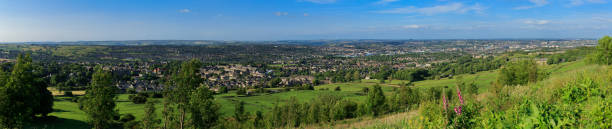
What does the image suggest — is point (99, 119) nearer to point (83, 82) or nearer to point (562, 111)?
point (562, 111)

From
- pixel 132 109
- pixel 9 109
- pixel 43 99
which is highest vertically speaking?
pixel 9 109

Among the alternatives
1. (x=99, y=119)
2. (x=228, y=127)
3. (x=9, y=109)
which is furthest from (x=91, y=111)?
(x=228, y=127)

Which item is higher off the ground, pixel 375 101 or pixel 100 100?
pixel 100 100

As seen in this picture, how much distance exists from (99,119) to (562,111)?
72.3 ft

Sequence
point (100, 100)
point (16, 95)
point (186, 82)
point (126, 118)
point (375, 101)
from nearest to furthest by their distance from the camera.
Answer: point (16, 95)
point (100, 100)
point (186, 82)
point (126, 118)
point (375, 101)

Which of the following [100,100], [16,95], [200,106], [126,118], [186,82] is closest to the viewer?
[16,95]

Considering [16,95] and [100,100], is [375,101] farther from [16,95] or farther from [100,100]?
[16,95]

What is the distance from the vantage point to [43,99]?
99.7 feet

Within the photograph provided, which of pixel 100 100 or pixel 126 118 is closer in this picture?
pixel 100 100

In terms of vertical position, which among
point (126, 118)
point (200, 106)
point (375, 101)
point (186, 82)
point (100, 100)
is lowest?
point (126, 118)

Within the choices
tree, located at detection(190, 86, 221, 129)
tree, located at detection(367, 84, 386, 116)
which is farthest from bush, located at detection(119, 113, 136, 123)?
tree, located at detection(367, 84, 386, 116)

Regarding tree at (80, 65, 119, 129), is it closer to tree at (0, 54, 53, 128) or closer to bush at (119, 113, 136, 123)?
tree at (0, 54, 53, 128)

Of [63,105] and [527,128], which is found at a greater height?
[527,128]

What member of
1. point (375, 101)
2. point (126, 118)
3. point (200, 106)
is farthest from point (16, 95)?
point (375, 101)
